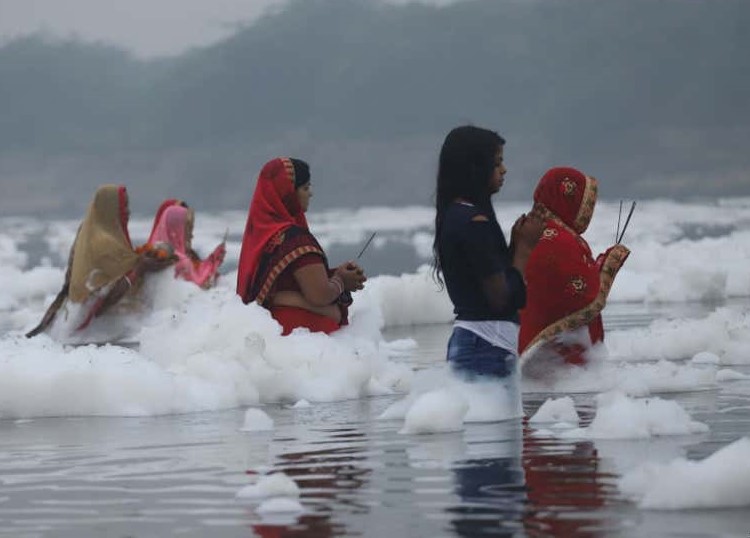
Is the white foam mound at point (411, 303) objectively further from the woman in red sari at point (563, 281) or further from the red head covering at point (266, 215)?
the woman in red sari at point (563, 281)

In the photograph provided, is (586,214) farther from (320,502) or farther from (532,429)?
(320,502)

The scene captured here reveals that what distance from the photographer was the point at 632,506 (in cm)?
698

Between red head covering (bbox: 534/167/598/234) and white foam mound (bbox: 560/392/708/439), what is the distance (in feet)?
7.34

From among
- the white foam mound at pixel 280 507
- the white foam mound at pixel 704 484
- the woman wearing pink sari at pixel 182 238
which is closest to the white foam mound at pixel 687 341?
the white foam mound at pixel 704 484

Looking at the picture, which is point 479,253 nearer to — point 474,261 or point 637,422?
point 474,261

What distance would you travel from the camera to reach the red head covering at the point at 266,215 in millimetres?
12109

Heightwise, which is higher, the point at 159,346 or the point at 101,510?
the point at 159,346

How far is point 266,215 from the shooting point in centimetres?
1218

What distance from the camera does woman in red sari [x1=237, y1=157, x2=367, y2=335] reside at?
12.0 m

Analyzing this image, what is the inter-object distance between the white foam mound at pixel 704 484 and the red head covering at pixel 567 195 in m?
4.12

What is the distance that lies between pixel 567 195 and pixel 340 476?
355 centimetres

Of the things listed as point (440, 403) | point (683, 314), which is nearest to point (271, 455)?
point (440, 403)

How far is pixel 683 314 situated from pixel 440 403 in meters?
10.5

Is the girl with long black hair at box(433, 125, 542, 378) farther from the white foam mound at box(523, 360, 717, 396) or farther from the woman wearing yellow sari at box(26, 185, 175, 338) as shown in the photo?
the woman wearing yellow sari at box(26, 185, 175, 338)
